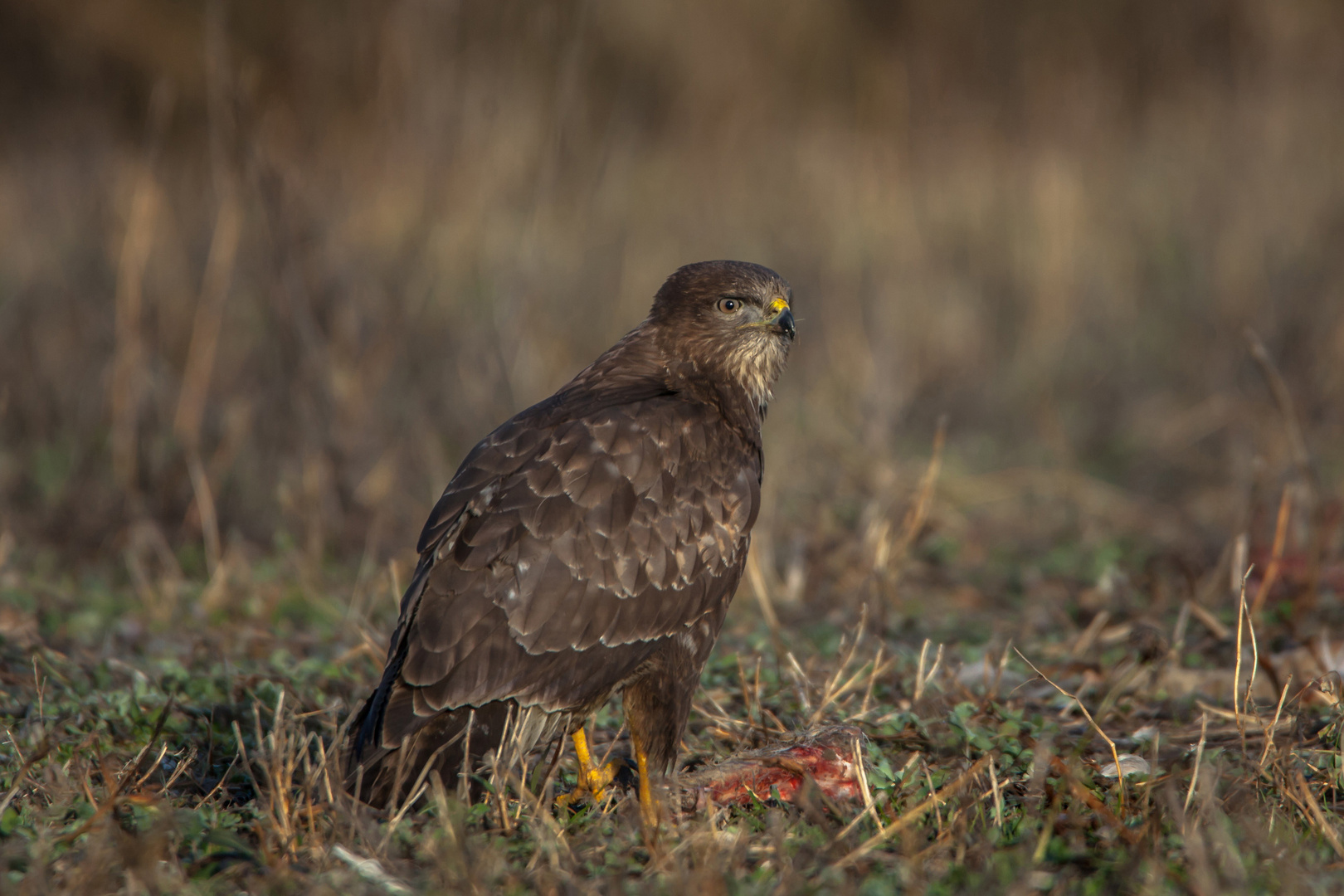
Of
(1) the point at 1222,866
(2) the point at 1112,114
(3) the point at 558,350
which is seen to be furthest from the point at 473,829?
(2) the point at 1112,114

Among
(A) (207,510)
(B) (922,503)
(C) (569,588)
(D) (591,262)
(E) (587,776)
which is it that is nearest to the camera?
(C) (569,588)

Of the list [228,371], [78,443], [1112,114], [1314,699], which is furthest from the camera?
[1112,114]

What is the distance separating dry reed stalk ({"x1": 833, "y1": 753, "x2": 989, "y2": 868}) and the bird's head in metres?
1.52

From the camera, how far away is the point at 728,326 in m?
4.09

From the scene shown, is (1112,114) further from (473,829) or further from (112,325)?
(473,829)

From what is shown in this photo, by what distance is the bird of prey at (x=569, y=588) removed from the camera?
10.4 feet

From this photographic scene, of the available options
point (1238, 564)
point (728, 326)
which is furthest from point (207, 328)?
point (1238, 564)

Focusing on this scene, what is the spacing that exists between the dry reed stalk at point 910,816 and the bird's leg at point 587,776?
0.77 m

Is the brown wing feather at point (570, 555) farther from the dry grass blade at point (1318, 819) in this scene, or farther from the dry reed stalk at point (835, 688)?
the dry grass blade at point (1318, 819)

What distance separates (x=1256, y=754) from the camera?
3477mm

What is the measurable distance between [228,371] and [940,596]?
4.20 metres

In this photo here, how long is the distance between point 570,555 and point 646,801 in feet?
2.16

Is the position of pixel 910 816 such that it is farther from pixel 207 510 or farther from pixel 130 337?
pixel 130 337

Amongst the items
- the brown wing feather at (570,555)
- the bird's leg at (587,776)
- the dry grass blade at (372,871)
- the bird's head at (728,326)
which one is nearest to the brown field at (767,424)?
the dry grass blade at (372,871)
